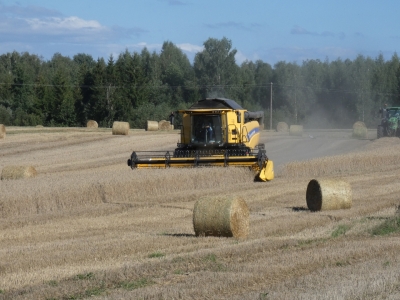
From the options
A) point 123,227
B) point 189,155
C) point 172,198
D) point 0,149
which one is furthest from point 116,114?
point 123,227

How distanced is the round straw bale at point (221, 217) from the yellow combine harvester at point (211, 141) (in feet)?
32.2

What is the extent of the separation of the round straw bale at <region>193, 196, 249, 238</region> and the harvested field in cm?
18

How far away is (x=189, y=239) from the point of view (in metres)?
11.4

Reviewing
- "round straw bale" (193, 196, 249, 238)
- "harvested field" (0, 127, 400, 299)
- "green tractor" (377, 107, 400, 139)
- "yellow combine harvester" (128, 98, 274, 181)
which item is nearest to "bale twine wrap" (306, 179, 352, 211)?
"harvested field" (0, 127, 400, 299)

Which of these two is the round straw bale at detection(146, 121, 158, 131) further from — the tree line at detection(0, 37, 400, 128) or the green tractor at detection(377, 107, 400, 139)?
the tree line at detection(0, 37, 400, 128)

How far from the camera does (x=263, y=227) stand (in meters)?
12.6

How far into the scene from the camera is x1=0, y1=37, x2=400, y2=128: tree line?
68500 mm

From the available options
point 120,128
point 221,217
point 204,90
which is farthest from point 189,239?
point 204,90

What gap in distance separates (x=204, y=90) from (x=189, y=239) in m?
62.7

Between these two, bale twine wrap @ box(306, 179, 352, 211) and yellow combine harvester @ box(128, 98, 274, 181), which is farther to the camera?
yellow combine harvester @ box(128, 98, 274, 181)

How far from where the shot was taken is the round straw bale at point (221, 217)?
11.3m

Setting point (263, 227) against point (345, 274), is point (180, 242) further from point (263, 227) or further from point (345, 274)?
point (345, 274)

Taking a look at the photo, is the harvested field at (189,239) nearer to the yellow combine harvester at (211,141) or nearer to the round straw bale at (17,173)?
the yellow combine harvester at (211,141)

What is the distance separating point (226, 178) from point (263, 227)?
846 centimetres
